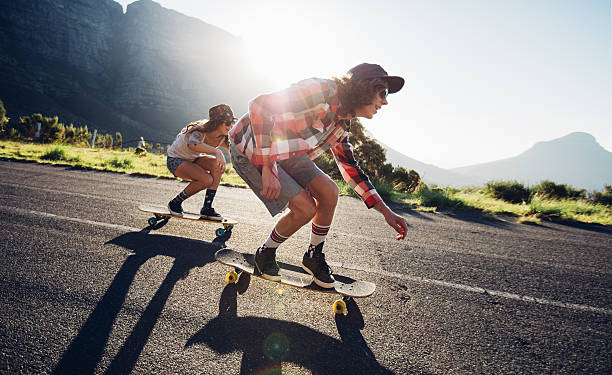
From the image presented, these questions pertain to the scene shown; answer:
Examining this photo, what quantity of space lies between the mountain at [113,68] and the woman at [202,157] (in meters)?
76.8

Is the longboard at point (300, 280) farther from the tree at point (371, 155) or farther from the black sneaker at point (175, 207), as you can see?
the tree at point (371, 155)

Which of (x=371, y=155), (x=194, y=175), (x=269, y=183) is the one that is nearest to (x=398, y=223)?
(x=269, y=183)

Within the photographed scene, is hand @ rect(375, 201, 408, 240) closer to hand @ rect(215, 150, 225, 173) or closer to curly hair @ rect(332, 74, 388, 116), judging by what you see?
curly hair @ rect(332, 74, 388, 116)

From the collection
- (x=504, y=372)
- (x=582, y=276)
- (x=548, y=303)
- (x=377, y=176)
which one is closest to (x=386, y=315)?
(x=504, y=372)

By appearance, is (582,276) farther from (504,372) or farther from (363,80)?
(363,80)

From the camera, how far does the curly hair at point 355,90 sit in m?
2.03

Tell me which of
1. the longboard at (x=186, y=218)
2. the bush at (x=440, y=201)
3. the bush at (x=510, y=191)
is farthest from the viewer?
the bush at (x=510, y=191)

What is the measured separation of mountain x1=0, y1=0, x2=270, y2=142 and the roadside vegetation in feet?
208

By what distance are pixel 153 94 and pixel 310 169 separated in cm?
10647

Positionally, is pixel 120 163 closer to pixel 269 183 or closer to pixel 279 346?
pixel 269 183

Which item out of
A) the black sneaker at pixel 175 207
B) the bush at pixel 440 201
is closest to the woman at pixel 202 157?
the black sneaker at pixel 175 207

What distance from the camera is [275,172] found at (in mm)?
2119

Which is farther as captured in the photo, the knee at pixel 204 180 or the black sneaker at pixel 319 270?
the knee at pixel 204 180

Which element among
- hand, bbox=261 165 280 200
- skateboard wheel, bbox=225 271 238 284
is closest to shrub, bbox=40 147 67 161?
skateboard wheel, bbox=225 271 238 284
